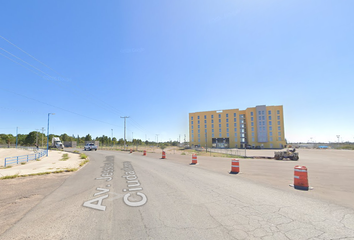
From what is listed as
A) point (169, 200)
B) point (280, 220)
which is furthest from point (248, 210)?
point (169, 200)

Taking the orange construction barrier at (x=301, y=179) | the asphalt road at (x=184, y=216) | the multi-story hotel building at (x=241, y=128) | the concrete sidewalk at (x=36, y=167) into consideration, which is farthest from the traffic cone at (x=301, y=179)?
the multi-story hotel building at (x=241, y=128)

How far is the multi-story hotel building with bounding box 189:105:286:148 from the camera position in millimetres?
78812

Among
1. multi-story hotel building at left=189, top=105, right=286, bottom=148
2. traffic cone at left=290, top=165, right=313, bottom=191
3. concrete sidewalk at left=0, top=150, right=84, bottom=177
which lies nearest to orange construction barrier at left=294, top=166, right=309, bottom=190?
traffic cone at left=290, top=165, right=313, bottom=191

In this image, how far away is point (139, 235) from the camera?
3344 mm

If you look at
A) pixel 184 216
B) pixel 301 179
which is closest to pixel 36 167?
pixel 184 216

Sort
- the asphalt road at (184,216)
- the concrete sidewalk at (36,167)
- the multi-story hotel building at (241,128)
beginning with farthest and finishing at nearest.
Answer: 1. the multi-story hotel building at (241,128)
2. the concrete sidewalk at (36,167)
3. the asphalt road at (184,216)

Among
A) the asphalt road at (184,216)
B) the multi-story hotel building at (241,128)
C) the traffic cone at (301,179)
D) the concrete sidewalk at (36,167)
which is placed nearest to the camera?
the asphalt road at (184,216)

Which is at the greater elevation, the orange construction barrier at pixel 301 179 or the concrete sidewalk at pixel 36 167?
the orange construction barrier at pixel 301 179

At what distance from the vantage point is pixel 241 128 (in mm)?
88562

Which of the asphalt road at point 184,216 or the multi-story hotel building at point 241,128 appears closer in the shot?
the asphalt road at point 184,216

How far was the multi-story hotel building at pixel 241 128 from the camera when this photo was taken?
7881cm

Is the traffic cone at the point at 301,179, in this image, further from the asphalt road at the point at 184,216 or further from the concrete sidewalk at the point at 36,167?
the concrete sidewalk at the point at 36,167

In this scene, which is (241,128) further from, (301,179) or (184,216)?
(184,216)

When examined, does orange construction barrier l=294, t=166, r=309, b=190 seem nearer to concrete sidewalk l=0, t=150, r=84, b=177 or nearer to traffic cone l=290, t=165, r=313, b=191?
traffic cone l=290, t=165, r=313, b=191
